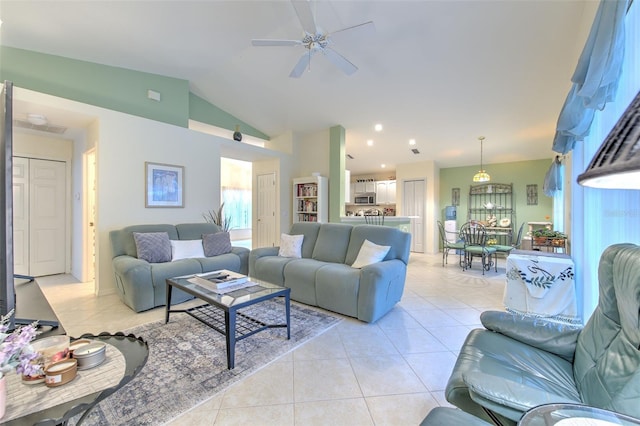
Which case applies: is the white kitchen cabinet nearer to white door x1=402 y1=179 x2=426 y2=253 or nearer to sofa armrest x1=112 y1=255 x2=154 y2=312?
white door x1=402 y1=179 x2=426 y2=253

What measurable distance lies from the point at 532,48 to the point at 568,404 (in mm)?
4039

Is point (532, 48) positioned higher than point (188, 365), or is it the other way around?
point (532, 48)

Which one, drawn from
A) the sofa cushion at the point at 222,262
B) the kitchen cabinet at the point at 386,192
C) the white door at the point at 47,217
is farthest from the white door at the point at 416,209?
the white door at the point at 47,217

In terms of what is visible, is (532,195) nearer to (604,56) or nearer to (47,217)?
(604,56)

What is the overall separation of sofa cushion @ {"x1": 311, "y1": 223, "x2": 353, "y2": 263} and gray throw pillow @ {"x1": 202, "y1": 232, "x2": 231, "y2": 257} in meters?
1.44

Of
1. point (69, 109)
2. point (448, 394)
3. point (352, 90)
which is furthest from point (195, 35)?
point (448, 394)

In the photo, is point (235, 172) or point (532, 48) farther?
point (235, 172)

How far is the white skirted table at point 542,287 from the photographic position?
255cm

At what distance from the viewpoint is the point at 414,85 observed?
4.23m

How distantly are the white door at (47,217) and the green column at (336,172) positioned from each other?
5.05 m

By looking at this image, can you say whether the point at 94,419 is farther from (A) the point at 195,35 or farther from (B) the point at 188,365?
(A) the point at 195,35

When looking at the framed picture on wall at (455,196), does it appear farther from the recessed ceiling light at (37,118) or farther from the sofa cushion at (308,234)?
the recessed ceiling light at (37,118)

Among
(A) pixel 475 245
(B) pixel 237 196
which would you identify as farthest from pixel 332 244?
(B) pixel 237 196

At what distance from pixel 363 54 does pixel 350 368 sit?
3.83 metres
